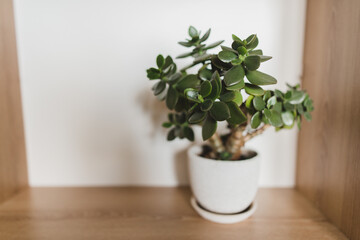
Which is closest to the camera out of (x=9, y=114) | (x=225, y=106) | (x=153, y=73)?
(x=225, y=106)

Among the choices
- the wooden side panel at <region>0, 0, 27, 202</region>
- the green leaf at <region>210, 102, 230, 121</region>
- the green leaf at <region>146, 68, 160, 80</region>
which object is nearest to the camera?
the green leaf at <region>210, 102, 230, 121</region>

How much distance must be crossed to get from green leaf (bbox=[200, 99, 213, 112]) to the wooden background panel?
0.34 meters

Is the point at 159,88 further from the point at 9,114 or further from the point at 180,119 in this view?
the point at 9,114

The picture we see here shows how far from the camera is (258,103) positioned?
1.65ft

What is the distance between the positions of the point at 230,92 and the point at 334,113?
327 millimetres

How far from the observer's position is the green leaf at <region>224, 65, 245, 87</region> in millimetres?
446

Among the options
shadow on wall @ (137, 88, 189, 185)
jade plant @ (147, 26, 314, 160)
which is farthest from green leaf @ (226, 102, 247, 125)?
shadow on wall @ (137, 88, 189, 185)

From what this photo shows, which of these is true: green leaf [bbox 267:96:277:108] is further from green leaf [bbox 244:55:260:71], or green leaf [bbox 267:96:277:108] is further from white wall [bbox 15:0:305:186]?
white wall [bbox 15:0:305:186]

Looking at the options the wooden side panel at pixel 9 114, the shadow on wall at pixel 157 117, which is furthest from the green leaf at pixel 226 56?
the wooden side panel at pixel 9 114

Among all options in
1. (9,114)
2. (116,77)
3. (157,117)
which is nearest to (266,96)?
(157,117)

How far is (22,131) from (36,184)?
0.19 m

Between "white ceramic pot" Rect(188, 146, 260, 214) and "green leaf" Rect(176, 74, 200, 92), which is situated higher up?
"green leaf" Rect(176, 74, 200, 92)


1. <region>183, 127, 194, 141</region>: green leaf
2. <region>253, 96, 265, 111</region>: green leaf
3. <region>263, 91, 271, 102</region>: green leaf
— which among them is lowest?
<region>183, 127, 194, 141</region>: green leaf

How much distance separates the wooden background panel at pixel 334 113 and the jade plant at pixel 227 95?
0.08 metres
